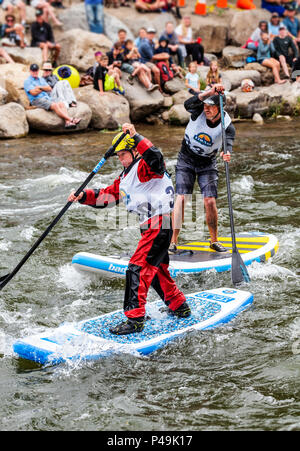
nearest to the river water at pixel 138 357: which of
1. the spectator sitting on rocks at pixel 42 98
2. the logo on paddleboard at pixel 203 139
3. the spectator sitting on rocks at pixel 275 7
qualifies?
the logo on paddleboard at pixel 203 139

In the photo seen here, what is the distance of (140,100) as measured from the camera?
14.3 meters

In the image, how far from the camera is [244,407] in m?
3.77

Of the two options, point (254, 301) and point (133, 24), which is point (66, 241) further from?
point (133, 24)

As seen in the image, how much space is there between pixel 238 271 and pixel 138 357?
5.17 feet

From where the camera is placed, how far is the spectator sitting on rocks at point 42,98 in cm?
1278

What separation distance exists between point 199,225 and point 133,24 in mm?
11948

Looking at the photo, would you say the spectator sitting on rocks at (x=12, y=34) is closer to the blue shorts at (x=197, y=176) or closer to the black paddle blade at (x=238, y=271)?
the blue shorts at (x=197, y=176)

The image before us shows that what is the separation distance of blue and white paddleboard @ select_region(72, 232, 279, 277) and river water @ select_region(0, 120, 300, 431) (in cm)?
10

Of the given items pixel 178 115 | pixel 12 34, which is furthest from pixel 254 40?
pixel 12 34

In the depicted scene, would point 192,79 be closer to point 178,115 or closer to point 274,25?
point 178,115

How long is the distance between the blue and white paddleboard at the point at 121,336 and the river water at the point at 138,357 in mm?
74

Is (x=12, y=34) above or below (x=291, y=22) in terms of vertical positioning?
below

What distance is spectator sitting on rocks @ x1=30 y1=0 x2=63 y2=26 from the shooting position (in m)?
15.9
